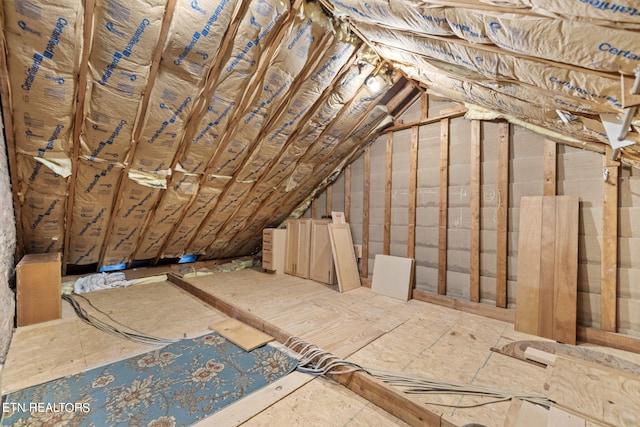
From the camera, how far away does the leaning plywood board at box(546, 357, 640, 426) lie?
4.99 feet

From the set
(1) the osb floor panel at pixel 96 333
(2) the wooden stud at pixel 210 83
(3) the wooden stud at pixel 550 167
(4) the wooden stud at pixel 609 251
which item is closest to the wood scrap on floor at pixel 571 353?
(4) the wooden stud at pixel 609 251

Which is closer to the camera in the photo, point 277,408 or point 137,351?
point 277,408

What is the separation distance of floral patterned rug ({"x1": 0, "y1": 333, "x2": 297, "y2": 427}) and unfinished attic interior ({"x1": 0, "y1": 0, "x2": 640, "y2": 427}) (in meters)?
0.02

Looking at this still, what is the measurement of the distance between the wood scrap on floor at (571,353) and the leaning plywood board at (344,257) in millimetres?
2038

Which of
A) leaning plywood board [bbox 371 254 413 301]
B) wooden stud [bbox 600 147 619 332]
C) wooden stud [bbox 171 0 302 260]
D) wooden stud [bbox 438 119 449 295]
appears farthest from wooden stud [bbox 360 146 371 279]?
wooden stud [bbox 600 147 619 332]

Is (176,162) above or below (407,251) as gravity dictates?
above

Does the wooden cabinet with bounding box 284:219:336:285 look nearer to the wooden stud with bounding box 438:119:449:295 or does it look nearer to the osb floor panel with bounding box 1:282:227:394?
the wooden stud with bounding box 438:119:449:295

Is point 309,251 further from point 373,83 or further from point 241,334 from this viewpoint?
point 373,83

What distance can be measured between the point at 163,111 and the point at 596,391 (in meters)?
3.89

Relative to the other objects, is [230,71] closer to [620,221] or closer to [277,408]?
[277,408]

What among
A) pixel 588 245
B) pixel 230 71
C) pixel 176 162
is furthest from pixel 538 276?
pixel 176 162

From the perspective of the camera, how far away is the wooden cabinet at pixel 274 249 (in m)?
4.84

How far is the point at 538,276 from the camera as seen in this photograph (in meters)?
2.68

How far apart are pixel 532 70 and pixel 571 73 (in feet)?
0.55
